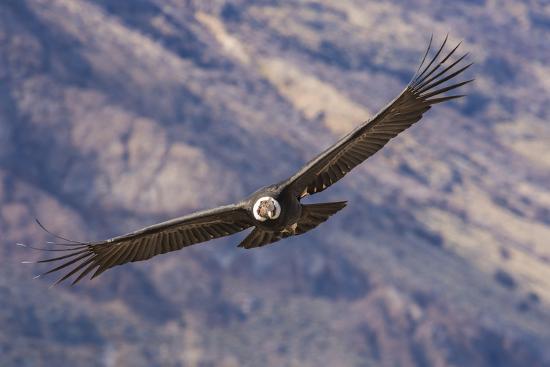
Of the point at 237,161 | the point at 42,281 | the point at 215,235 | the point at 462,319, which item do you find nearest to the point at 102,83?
the point at 237,161

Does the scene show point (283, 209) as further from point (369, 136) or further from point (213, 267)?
point (213, 267)

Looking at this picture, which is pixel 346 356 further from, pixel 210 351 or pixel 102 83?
pixel 102 83

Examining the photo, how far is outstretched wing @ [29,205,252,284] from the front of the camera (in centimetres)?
2425

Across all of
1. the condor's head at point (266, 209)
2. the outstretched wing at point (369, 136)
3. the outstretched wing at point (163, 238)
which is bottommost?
the outstretched wing at point (163, 238)

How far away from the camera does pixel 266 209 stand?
76.2ft

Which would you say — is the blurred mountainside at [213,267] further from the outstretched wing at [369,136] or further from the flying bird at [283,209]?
the outstretched wing at [369,136]

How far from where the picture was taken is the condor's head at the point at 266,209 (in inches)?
914

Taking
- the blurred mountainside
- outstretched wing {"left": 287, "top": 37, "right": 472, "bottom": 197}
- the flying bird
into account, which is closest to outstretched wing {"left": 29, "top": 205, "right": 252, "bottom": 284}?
the flying bird

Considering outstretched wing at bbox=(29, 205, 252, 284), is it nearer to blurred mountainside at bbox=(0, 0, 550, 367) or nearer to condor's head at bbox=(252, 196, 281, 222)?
condor's head at bbox=(252, 196, 281, 222)

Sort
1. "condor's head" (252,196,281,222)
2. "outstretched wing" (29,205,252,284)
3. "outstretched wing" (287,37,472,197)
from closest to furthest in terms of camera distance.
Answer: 1. "condor's head" (252,196,281,222)
2. "outstretched wing" (287,37,472,197)
3. "outstretched wing" (29,205,252,284)

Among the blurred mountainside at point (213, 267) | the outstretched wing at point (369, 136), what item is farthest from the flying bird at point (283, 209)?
the blurred mountainside at point (213, 267)

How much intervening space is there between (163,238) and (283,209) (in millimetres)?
2827

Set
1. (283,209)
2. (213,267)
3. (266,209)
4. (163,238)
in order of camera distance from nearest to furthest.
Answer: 1. (266,209)
2. (283,209)
3. (163,238)
4. (213,267)

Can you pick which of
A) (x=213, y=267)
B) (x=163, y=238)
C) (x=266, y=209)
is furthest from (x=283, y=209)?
(x=213, y=267)
